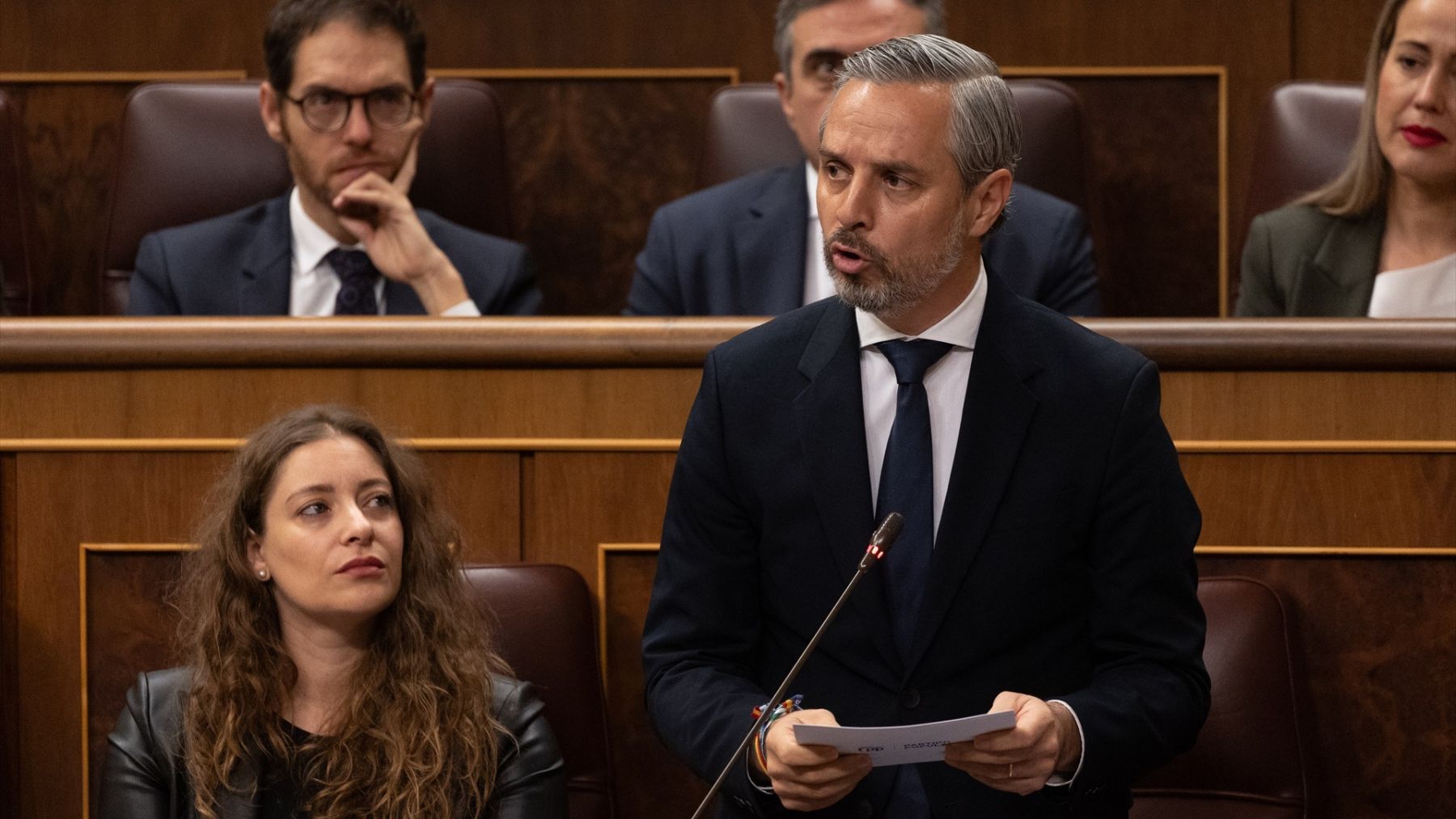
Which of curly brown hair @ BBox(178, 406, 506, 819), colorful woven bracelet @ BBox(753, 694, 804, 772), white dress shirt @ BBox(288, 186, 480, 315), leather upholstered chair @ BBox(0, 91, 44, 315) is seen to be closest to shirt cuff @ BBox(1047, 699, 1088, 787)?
colorful woven bracelet @ BBox(753, 694, 804, 772)

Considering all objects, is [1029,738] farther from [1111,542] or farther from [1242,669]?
[1242,669]

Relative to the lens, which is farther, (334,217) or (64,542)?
(334,217)

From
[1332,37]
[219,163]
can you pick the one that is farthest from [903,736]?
[1332,37]

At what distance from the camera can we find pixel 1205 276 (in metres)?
1.97

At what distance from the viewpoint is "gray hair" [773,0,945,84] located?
5.25ft

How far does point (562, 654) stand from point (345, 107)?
0.65 m

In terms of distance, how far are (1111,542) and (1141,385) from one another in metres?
0.09

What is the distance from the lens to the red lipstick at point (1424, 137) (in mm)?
1500

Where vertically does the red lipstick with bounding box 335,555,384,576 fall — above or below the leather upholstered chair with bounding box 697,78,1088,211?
below

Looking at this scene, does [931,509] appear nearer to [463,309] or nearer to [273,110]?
[463,309]

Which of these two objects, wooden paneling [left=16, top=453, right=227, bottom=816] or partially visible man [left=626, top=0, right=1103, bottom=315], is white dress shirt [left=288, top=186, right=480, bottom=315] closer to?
partially visible man [left=626, top=0, right=1103, bottom=315]

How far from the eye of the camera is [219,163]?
1.75 meters

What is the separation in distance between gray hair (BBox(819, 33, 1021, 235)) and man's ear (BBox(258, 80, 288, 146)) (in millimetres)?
802

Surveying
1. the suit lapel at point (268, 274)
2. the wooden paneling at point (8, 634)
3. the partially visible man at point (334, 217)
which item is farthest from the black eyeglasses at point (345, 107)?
the wooden paneling at point (8, 634)
